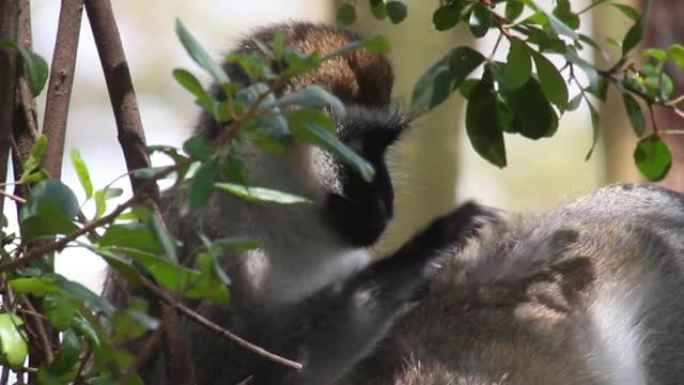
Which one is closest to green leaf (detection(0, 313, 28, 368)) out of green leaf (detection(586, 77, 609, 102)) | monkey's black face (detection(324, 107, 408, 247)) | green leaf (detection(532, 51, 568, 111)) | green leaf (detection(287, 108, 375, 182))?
green leaf (detection(287, 108, 375, 182))

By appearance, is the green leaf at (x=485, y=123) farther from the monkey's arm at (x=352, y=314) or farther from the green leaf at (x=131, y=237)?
the green leaf at (x=131, y=237)

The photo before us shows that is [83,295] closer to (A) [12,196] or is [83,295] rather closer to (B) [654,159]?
(A) [12,196]

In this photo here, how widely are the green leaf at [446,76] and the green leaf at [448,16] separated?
8 cm

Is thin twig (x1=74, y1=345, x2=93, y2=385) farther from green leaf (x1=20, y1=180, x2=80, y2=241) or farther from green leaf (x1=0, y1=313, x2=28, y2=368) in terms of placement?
green leaf (x1=20, y1=180, x2=80, y2=241)

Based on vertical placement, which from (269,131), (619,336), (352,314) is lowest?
(619,336)

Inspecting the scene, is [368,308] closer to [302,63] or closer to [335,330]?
[335,330]

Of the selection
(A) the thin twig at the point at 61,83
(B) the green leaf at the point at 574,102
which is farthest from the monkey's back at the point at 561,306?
(A) the thin twig at the point at 61,83

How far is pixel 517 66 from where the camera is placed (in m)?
2.02

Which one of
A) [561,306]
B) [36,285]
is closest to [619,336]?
[561,306]

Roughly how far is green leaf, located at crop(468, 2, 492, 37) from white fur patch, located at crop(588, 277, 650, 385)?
996 millimetres

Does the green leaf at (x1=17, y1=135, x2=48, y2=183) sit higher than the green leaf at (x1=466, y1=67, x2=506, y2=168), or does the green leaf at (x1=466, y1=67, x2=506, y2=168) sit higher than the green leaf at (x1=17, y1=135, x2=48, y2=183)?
the green leaf at (x1=17, y1=135, x2=48, y2=183)

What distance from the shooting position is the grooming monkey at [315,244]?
2578 mm

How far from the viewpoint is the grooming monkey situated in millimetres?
2578

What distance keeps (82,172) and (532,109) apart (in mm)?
792
